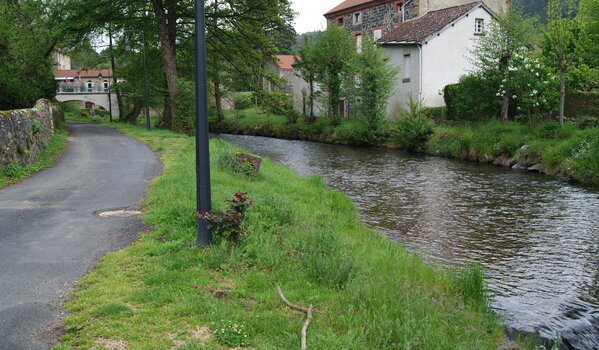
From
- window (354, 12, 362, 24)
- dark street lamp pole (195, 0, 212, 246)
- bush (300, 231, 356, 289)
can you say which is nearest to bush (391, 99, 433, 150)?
bush (300, 231, 356, 289)

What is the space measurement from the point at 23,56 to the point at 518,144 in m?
29.3

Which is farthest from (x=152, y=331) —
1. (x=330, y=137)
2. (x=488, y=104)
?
(x=330, y=137)

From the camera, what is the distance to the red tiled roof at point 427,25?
35219mm

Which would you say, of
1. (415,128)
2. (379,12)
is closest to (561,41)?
(415,128)

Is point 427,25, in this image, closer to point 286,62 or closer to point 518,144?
point 518,144

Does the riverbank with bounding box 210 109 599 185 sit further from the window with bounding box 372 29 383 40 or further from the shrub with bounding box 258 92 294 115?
the window with bounding box 372 29 383 40

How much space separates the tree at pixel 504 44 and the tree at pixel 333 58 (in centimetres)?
1312

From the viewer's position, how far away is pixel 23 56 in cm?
3344

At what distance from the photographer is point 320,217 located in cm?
1073

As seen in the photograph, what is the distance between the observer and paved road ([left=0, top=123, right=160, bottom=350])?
5.09 meters

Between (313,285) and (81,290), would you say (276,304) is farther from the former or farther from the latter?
(81,290)

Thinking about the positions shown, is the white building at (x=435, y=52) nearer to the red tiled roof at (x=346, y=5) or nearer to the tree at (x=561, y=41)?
the tree at (x=561, y=41)

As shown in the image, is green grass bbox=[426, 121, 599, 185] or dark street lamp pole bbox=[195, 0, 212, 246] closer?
dark street lamp pole bbox=[195, 0, 212, 246]

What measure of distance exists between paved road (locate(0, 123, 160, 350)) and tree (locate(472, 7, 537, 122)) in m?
18.3
